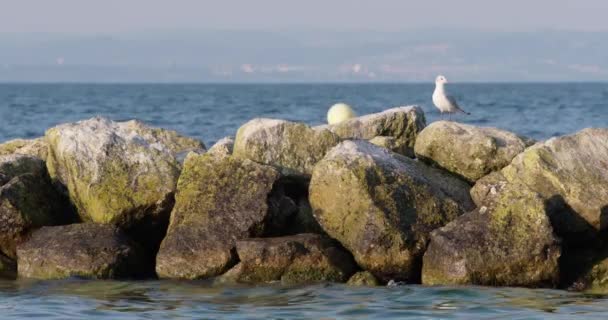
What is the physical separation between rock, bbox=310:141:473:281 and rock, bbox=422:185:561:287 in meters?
0.31

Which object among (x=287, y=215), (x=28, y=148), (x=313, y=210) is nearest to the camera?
(x=313, y=210)

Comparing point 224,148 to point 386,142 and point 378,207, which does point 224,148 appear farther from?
point 378,207

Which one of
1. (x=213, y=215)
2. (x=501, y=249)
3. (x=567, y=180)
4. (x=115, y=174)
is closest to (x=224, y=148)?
(x=115, y=174)

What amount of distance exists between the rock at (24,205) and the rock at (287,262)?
89.3 inches

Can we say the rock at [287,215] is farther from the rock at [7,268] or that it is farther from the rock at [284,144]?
the rock at [7,268]

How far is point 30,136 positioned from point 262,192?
2039 centimetres

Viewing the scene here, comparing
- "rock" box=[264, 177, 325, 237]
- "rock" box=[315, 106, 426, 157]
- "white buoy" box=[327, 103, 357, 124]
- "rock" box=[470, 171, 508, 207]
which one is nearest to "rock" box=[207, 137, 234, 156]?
"rock" box=[264, 177, 325, 237]

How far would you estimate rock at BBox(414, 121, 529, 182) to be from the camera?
493 inches

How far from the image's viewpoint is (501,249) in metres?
10.9

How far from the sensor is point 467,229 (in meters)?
11.1

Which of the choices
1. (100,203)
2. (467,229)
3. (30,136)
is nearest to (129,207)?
(100,203)

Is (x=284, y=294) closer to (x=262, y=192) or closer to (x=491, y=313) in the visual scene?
(x=262, y=192)

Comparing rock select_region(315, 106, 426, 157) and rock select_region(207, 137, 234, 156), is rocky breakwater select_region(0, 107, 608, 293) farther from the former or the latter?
rock select_region(315, 106, 426, 157)

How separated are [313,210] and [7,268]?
10.5ft
